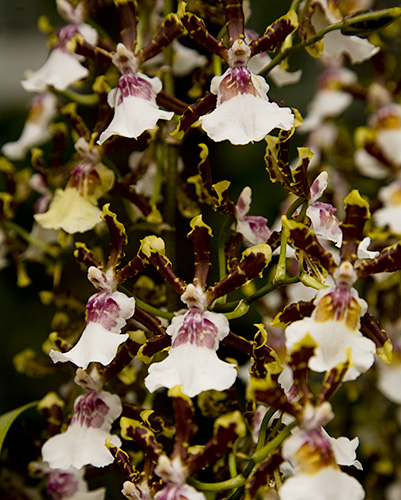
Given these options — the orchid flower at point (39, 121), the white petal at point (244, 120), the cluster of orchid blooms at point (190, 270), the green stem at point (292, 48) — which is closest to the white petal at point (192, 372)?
the cluster of orchid blooms at point (190, 270)

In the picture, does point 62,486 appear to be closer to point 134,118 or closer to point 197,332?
point 197,332

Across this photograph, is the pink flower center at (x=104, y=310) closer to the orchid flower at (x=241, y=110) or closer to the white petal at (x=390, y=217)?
the orchid flower at (x=241, y=110)

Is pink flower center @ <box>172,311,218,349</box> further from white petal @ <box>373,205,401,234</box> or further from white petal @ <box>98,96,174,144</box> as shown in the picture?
white petal @ <box>373,205,401,234</box>

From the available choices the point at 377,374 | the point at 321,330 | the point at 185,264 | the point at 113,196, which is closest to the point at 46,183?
the point at 113,196

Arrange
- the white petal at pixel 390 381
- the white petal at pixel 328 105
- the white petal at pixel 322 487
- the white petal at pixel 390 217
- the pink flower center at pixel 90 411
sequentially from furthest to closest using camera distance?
the white petal at pixel 328 105, the white petal at pixel 390 381, the white petal at pixel 390 217, the pink flower center at pixel 90 411, the white petal at pixel 322 487

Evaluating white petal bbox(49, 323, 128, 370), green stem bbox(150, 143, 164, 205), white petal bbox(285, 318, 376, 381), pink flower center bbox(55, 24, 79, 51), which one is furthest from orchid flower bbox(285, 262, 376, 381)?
pink flower center bbox(55, 24, 79, 51)

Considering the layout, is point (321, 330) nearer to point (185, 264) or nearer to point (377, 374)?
point (185, 264)
